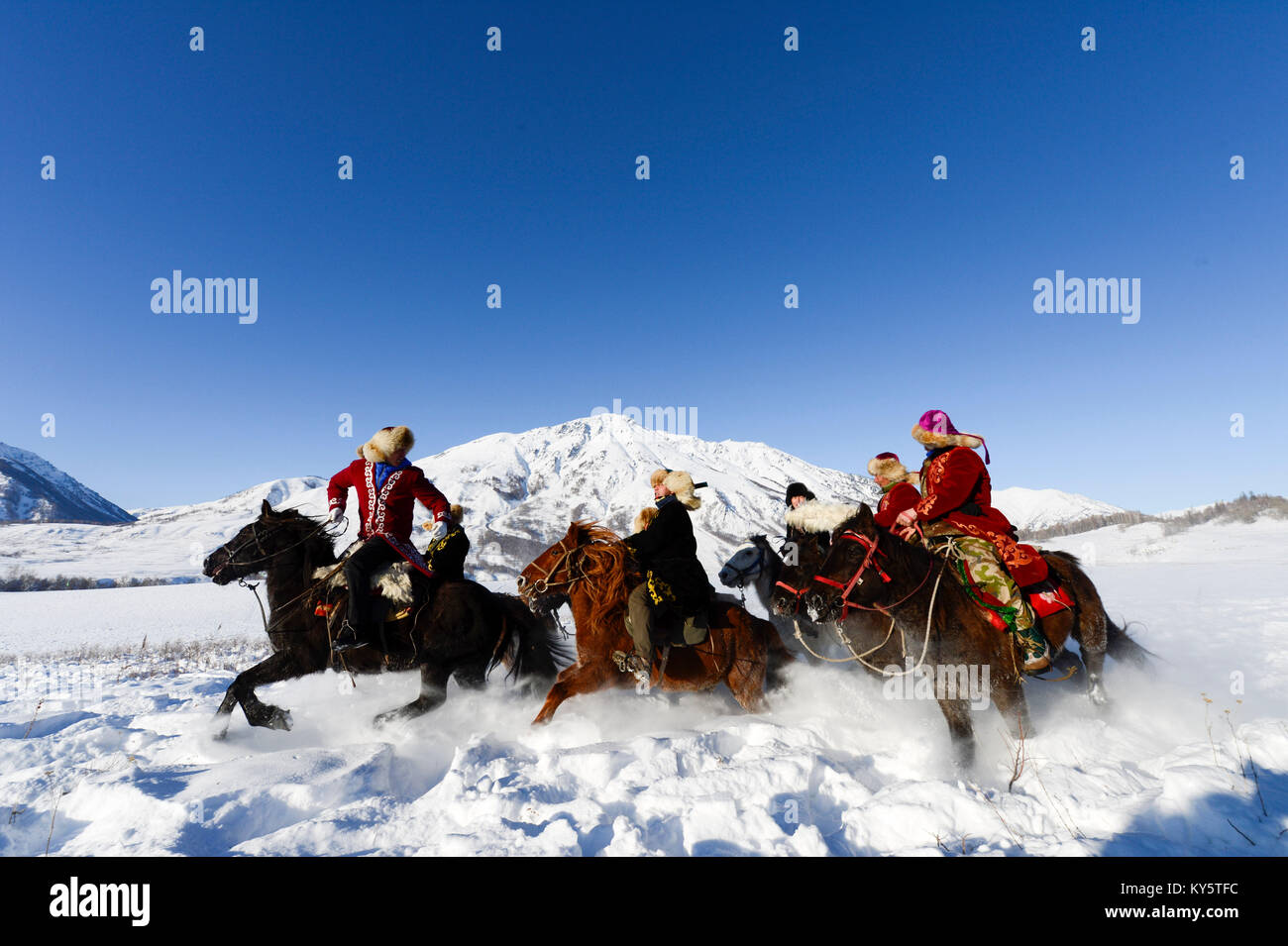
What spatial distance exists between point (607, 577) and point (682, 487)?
130 centimetres

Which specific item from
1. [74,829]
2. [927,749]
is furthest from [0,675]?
[927,749]

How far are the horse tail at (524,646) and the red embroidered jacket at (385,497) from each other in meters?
1.41

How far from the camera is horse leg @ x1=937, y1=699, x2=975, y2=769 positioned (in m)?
3.96

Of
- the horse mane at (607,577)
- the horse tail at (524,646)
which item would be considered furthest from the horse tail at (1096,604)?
the horse tail at (524,646)

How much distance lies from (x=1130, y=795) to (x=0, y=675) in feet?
49.2

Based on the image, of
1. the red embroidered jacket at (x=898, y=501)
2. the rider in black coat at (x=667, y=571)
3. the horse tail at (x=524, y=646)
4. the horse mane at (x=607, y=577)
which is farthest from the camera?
the horse tail at (x=524, y=646)

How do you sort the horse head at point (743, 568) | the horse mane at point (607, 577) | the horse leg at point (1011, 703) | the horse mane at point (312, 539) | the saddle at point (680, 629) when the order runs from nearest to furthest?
the horse leg at point (1011, 703)
the saddle at point (680, 629)
the horse mane at point (607, 577)
the horse mane at point (312, 539)
the horse head at point (743, 568)

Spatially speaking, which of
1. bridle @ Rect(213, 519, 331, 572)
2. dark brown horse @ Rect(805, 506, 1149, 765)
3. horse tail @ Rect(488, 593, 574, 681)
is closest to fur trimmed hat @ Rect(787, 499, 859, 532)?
dark brown horse @ Rect(805, 506, 1149, 765)

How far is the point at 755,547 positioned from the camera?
7637 millimetres

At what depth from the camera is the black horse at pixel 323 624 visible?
5.42 meters

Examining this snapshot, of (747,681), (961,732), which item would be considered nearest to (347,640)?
(747,681)

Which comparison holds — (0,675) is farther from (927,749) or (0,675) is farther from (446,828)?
(927,749)

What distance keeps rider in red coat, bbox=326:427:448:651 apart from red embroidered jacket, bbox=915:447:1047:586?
5.26m

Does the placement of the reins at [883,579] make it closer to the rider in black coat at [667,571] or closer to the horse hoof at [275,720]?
the rider in black coat at [667,571]
